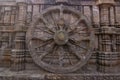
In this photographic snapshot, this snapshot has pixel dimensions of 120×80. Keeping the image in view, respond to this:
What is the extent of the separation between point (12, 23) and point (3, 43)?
2.21ft

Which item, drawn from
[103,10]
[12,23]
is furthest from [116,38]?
[12,23]

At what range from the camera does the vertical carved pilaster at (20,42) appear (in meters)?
3.67

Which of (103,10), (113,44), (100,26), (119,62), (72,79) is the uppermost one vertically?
(103,10)

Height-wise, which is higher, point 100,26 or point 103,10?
point 103,10

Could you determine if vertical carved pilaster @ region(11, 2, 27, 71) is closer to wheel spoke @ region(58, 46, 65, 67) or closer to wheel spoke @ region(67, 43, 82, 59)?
wheel spoke @ region(58, 46, 65, 67)

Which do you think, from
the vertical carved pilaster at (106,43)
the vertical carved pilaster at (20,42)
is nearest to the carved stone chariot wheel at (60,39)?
the vertical carved pilaster at (20,42)

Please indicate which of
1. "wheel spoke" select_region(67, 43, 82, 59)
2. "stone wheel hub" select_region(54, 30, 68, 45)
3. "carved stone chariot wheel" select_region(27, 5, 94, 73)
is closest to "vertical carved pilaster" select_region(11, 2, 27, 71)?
"carved stone chariot wheel" select_region(27, 5, 94, 73)

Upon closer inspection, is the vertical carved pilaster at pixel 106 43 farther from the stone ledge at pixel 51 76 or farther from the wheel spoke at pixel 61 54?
the wheel spoke at pixel 61 54

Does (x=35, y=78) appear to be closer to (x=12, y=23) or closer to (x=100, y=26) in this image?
(x=12, y=23)

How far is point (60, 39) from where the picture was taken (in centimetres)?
365

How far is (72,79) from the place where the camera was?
345 cm

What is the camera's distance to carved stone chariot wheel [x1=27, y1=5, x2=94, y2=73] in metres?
3.68

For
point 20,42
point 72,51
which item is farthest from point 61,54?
point 20,42

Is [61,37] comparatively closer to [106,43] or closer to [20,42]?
[20,42]
